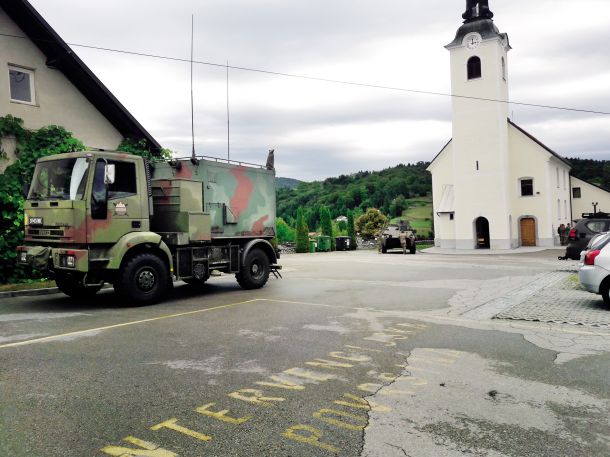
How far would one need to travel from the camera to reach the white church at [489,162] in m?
35.2

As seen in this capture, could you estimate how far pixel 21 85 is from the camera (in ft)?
49.2

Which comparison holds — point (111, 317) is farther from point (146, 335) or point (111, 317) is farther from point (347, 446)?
point (347, 446)

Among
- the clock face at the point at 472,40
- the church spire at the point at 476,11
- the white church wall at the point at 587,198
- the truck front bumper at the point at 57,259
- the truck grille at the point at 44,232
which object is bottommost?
the truck front bumper at the point at 57,259

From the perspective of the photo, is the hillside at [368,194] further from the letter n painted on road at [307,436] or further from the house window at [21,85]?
the letter n painted on road at [307,436]

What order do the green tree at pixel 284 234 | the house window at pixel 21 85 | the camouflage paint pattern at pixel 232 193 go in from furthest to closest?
the green tree at pixel 284 234, the house window at pixel 21 85, the camouflage paint pattern at pixel 232 193

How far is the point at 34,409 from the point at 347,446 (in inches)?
106

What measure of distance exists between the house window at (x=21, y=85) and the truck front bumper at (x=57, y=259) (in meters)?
6.99

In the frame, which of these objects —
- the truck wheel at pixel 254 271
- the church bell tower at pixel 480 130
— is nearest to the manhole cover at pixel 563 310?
the truck wheel at pixel 254 271

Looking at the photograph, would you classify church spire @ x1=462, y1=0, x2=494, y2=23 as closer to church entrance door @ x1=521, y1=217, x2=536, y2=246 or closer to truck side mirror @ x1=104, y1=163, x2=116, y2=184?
church entrance door @ x1=521, y1=217, x2=536, y2=246

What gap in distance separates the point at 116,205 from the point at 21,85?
25.3 ft

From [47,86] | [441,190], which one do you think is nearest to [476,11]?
[441,190]

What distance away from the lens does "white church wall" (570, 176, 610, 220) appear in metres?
44.9

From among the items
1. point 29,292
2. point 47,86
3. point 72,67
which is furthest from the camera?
point 72,67

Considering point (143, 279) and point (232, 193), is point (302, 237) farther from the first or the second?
point (143, 279)
